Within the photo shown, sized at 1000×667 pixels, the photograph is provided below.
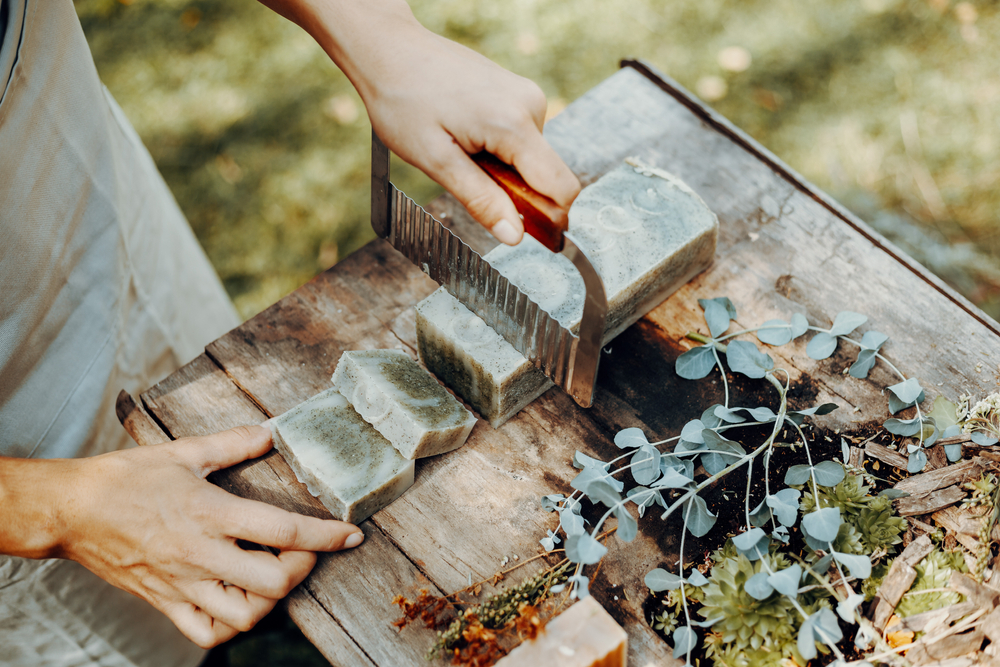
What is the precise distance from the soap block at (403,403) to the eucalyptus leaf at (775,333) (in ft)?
2.42

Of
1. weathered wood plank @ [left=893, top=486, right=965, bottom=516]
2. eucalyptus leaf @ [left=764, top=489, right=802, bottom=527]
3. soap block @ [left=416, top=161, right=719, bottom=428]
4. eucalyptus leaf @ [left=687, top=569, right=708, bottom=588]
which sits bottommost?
eucalyptus leaf @ [left=687, top=569, right=708, bottom=588]

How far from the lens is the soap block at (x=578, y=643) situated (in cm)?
121

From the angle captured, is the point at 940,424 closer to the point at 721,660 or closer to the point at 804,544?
the point at 804,544

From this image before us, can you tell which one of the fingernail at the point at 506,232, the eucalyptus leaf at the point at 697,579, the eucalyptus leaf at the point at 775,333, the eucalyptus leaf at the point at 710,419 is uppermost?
the fingernail at the point at 506,232

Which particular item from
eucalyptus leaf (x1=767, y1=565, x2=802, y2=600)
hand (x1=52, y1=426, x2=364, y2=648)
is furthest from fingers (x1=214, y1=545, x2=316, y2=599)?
eucalyptus leaf (x1=767, y1=565, x2=802, y2=600)

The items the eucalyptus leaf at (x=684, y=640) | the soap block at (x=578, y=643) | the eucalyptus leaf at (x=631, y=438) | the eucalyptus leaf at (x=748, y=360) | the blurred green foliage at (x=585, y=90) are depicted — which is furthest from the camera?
the blurred green foliage at (x=585, y=90)

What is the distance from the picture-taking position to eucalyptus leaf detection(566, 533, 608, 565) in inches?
50.6

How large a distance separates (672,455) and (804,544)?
A: 32 cm

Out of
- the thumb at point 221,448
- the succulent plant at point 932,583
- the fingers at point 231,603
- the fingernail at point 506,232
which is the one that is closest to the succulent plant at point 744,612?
the succulent plant at point 932,583

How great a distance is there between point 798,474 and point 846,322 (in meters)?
0.43

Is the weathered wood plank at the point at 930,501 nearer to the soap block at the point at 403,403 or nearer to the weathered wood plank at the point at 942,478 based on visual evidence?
the weathered wood plank at the point at 942,478

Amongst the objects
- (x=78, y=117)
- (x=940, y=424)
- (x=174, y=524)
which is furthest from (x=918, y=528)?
(x=78, y=117)

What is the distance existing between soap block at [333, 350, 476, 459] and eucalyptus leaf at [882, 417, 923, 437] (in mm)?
935

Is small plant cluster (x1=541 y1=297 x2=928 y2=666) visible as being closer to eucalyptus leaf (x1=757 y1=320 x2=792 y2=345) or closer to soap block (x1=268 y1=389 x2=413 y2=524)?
eucalyptus leaf (x1=757 y1=320 x2=792 y2=345)
